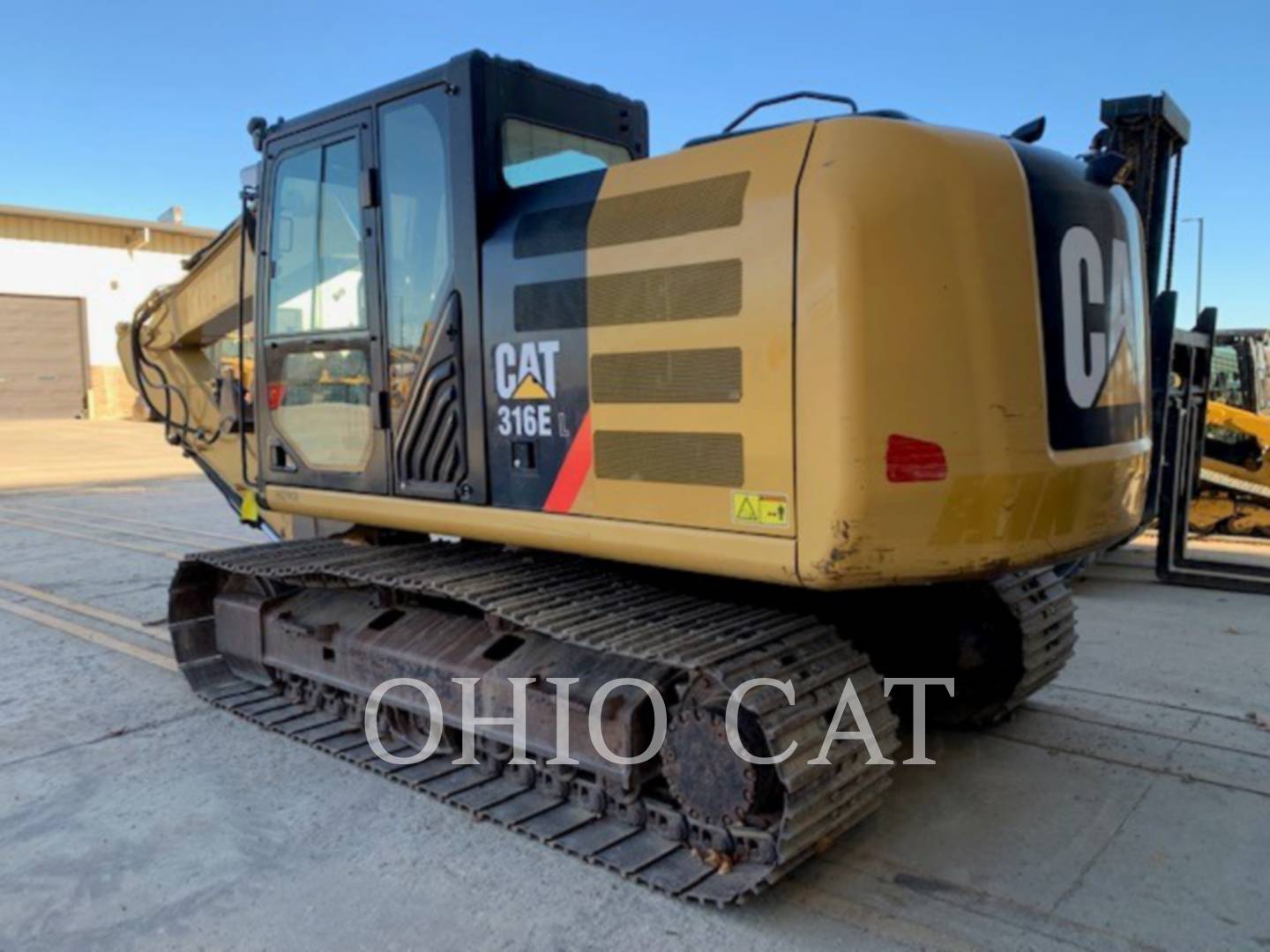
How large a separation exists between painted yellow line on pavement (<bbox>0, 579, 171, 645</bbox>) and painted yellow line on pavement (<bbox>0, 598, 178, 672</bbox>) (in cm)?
17

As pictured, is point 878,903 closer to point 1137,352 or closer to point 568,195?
point 1137,352

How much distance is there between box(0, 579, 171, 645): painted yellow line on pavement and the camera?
6713 mm

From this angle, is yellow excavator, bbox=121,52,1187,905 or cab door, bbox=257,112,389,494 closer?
yellow excavator, bbox=121,52,1187,905

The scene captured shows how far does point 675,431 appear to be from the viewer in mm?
3227

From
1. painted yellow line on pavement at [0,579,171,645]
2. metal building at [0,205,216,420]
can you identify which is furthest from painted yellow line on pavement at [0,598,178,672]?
metal building at [0,205,216,420]

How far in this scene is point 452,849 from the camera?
3.57 metres

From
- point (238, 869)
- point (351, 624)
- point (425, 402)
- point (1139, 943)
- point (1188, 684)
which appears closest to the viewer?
point (1139, 943)

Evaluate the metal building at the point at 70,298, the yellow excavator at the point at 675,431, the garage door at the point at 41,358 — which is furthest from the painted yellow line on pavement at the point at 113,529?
the garage door at the point at 41,358

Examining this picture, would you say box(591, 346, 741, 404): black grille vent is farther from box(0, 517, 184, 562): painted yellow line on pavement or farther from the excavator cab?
box(0, 517, 184, 562): painted yellow line on pavement

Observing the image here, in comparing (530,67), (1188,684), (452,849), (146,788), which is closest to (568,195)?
(530,67)

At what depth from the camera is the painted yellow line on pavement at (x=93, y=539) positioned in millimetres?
9603

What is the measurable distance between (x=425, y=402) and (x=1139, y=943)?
295 cm

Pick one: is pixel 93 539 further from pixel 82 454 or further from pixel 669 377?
pixel 82 454

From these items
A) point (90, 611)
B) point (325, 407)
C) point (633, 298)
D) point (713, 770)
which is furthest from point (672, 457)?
point (90, 611)
